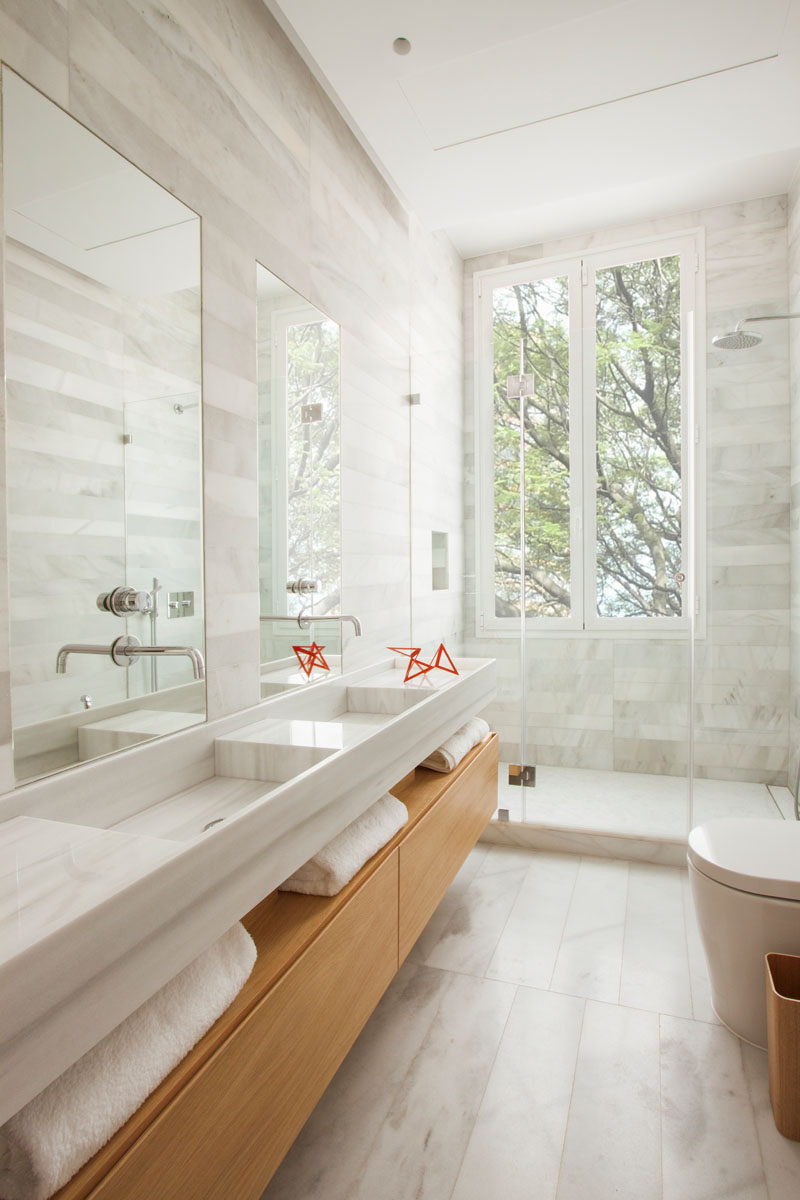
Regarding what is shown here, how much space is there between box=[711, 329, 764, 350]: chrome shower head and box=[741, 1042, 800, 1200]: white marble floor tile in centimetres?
223

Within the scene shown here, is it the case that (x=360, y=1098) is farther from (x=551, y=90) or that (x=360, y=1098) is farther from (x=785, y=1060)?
(x=551, y=90)

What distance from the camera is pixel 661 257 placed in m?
2.78

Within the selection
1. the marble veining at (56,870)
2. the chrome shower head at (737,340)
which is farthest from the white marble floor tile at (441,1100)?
the chrome shower head at (737,340)

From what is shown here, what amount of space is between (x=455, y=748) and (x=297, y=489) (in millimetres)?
948

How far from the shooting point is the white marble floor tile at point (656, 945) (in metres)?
1.86

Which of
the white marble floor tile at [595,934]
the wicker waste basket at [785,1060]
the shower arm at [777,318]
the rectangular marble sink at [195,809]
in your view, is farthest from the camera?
the shower arm at [777,318]

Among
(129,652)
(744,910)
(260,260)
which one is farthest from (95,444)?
(744,910)

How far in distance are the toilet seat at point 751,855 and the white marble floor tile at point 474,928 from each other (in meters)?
0.72

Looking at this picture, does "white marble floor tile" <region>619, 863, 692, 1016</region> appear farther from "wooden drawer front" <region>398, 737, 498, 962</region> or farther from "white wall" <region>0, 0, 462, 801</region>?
→ "white wall" <region>0, 0, 462, 801</region>

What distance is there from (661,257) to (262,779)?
2596 mm

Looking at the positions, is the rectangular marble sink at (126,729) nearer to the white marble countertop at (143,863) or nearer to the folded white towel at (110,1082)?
the white marble countertop at (143,863)

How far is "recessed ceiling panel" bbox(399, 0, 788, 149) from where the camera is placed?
1666 mm

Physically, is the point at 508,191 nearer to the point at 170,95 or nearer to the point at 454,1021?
the point at 170,95

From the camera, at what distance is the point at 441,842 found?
1936mm
